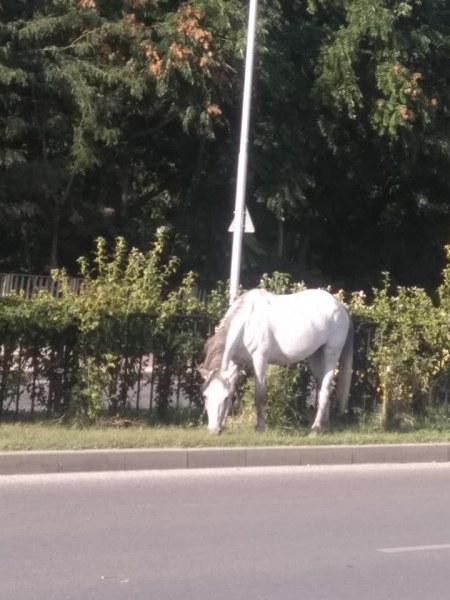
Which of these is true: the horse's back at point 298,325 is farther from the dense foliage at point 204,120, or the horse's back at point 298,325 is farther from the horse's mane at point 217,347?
the dense foliage at point 204,120

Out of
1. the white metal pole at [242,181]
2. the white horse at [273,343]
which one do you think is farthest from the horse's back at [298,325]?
the white metal pole at [242,181]

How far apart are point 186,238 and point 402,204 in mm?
8949

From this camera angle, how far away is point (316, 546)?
8.77 metres

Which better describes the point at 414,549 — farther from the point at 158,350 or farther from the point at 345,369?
the point at 158,350

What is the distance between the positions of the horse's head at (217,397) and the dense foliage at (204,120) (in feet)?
36.9

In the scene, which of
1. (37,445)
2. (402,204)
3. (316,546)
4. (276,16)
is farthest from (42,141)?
(316,546)

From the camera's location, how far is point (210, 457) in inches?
494

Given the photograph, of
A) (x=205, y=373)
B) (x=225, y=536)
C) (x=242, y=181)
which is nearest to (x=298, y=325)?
(x=205, y=373)

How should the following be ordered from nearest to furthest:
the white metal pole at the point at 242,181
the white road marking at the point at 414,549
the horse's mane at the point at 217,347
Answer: the white road marking at the point at 414,549 < the horse's mane at the point at 217,347 < the white metal pole at the point at 242,181

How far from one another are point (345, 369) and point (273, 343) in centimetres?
135

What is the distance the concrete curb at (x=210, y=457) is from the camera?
11.7 meters

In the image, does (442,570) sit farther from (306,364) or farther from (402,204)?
(402,204)

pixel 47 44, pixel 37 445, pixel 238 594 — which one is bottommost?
pixel 238 594

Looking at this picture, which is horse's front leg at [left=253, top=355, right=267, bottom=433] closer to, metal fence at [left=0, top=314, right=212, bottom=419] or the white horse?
the white horse
